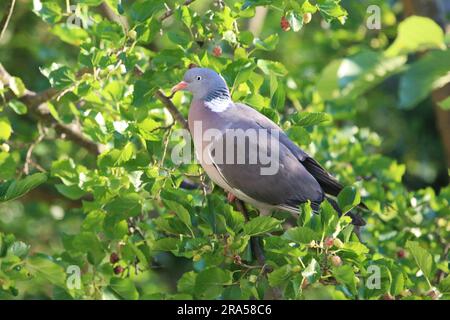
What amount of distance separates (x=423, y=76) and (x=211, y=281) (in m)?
1.59

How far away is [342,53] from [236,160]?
2.76 meters

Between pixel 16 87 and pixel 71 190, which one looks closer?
pixel 71 190

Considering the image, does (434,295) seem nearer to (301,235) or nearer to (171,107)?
(301,235)

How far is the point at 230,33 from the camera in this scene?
3096 millimetres

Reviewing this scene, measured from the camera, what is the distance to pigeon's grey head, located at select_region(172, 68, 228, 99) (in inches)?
124

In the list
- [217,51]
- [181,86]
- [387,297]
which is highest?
[217,51]

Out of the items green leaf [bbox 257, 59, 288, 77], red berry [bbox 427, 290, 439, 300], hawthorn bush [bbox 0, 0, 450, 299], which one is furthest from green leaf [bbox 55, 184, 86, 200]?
red berry [bbox 427, 290, 439, 300]

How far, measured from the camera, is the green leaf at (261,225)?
254cm

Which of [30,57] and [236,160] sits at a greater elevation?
[30,57]

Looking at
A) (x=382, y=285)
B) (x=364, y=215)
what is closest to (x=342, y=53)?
(x=364, y=215)

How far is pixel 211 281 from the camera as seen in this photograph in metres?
2.71

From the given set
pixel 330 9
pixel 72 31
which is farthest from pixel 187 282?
pixel 72 31

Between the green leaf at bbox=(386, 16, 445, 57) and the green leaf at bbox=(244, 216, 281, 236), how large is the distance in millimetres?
1296
